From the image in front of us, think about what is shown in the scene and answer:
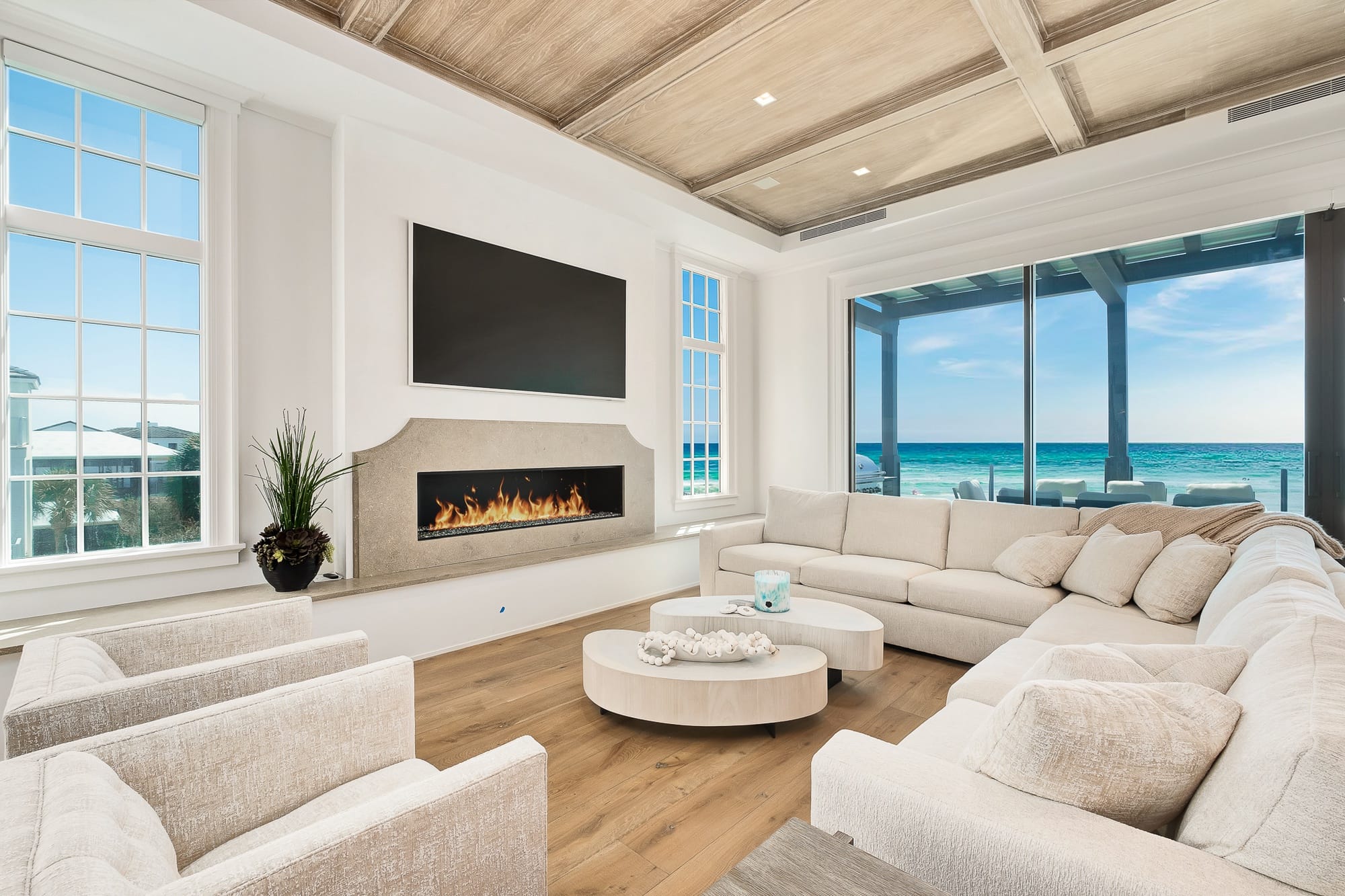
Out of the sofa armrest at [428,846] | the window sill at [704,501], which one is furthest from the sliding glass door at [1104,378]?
the sofa armrest at [428,846]

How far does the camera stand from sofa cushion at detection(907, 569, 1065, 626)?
300 centimetres

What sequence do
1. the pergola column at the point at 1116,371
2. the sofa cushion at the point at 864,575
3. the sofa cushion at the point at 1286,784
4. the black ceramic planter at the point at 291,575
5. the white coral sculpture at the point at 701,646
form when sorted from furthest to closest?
the pergola column at the point at 1116,371 < the sofa cushion at the point at 864,575 < the black ceramic planter at the point at 291,575 < the white coral sculpture at the point at 701,646 < the sofa cushion at the point at 1286,784

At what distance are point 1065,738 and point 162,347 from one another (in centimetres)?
370

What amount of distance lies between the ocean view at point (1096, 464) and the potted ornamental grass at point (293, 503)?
4.16 m

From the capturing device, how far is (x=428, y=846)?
0.97 m

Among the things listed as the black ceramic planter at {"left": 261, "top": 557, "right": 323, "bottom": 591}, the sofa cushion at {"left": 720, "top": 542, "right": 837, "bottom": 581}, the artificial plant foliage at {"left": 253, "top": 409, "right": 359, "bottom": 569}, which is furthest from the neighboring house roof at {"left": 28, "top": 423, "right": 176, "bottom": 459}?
the sofa cushion at {"left": 720, "top": 542, "right": 837, "bottom": 581}

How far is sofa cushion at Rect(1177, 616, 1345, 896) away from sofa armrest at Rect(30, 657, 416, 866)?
152cm

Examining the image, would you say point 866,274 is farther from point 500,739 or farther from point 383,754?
point 383,754

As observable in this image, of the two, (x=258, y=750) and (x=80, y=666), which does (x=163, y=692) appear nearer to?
(x=80, y=666)

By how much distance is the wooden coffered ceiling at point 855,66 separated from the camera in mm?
2652

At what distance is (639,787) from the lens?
2.08 metres

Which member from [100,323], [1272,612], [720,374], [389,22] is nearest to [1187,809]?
[1272,612]

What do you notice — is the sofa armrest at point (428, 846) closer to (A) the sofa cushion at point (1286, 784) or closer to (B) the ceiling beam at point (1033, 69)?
(A) the sofa cushion at point (1286, 784)

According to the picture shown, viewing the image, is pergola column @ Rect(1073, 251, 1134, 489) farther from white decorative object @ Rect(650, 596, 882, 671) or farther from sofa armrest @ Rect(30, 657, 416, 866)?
sofa armrest @ Rect(30, 657, 416, 866)
